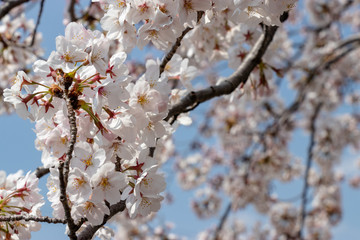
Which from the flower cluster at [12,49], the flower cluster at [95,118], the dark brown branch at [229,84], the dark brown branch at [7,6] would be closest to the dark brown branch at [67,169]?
the flower cluster at [95,118]

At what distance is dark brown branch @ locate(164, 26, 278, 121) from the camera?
1.83 meters

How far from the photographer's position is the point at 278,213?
24.6 feet

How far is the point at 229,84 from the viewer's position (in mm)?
2010


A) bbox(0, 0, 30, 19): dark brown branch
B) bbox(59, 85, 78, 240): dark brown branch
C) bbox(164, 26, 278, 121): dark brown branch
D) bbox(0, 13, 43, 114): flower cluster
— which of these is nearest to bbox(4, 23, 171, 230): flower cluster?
bbox(59, 85, 78, 240): dark brown branch

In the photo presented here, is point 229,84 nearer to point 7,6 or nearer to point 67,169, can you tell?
point 67,169

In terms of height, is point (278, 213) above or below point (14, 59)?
below

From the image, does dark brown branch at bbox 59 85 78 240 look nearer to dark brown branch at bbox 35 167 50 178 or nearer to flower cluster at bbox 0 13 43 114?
dark brown branch at bbox 35 167 50 178

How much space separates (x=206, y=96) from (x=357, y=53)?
8269 millimetres

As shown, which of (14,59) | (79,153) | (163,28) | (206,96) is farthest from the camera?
(14,59)

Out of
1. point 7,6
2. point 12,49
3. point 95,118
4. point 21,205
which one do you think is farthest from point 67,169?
point 12,49

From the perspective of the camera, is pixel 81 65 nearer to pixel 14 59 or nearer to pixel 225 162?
pixel 14 59

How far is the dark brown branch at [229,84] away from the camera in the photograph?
183 cm

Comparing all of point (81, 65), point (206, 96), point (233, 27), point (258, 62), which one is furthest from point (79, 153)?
point (233, 27)

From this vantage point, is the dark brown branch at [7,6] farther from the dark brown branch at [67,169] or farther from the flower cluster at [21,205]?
the dark brown branch at [67,169]
